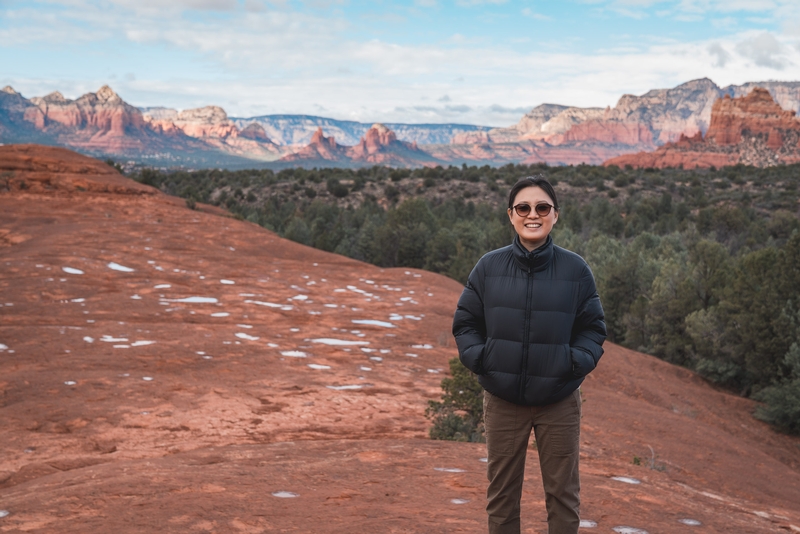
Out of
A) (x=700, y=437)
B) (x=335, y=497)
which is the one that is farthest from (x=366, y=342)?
(x=335, y=497)

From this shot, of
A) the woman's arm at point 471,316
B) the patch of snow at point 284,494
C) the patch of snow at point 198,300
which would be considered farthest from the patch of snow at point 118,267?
the woman's arm at point 471,316

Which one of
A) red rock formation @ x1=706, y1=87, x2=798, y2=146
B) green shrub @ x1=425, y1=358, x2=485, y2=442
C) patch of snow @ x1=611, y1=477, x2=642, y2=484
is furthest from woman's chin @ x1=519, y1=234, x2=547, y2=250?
red rock formation @ x1=706, y1=87, x2=798, y2=146

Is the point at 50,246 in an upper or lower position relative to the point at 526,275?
lower

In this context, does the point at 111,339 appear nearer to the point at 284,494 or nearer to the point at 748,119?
the point at 284,494

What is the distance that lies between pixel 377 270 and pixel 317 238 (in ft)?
63.7

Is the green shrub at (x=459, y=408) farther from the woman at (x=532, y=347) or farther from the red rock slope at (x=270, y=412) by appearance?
the woman at (x=532, y=347)

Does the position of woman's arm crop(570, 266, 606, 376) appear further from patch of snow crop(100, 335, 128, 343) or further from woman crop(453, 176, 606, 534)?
patch of snow crop(100, 335, 128, 343)

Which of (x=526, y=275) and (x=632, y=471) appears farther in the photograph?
(x=632, y=471)

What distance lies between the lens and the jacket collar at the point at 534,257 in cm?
351

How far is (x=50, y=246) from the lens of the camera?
16734mm

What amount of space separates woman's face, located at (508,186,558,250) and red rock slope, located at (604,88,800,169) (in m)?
115

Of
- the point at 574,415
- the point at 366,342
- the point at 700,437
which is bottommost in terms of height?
the point at 700,437

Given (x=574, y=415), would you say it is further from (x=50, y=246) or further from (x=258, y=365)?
(x=50, y=246)

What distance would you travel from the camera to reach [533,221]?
355 cm
